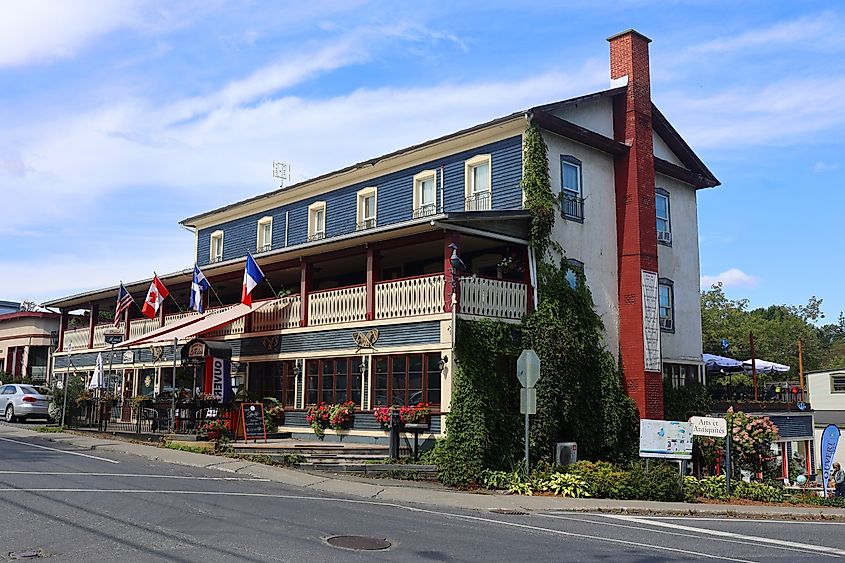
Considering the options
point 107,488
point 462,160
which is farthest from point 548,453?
point 107,488

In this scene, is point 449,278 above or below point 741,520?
above

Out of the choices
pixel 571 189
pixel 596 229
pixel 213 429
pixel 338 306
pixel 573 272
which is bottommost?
pixel 213 429

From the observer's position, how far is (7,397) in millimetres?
33125

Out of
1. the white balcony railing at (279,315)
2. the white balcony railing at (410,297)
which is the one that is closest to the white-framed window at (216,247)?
the white balcony railing at (279,315)

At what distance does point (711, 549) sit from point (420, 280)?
1148cm

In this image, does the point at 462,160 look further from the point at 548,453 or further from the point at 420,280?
the point at 548,453

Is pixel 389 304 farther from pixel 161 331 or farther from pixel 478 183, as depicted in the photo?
pixel 161 331

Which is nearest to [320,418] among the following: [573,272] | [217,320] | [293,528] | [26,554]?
[217,320]

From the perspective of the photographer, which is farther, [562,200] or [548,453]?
[562,200]

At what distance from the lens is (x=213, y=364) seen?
25344mm

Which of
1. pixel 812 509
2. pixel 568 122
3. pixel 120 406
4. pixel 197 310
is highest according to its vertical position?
pixel 568 122

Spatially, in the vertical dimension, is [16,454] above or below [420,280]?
below

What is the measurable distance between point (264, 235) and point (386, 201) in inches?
303

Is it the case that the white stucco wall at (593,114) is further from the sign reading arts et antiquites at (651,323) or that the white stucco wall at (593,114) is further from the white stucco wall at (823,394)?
the white stucco wall at (823,394)
